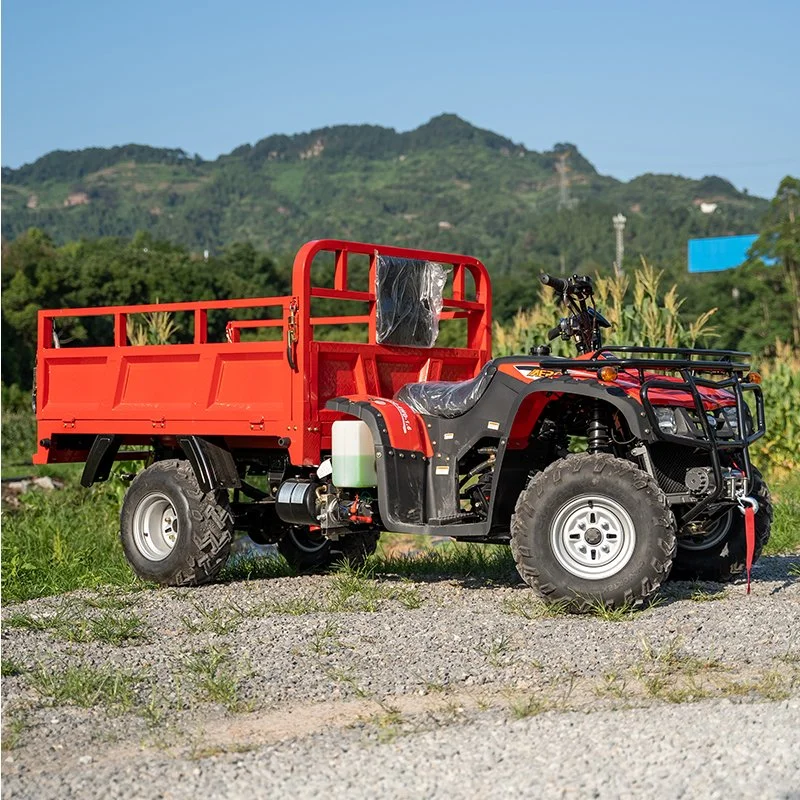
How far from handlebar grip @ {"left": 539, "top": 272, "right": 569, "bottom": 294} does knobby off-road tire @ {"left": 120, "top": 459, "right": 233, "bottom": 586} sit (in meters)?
2.77

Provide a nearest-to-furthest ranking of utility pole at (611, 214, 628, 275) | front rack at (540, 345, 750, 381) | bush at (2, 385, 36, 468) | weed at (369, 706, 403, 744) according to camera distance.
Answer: weed at (369, 706, 403, 744) < front rack at (540, 345, 750, 381) < utility pole at (611, 214, 628, 275) < bush at (2, 385, 36, 468)

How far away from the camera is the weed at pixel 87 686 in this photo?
5.73 m

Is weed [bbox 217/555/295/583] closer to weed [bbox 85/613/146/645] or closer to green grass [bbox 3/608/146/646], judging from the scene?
green grass [bbox 3/608/146/646]

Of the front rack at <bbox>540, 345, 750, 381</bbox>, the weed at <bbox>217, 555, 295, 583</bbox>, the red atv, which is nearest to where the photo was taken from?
the front rack at <bbox>540, 345, 750, 381</bbox>

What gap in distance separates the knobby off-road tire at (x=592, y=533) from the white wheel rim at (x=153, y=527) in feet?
9.86

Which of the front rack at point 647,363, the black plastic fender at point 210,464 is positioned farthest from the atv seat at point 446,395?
the black plastic fender at point 210,464

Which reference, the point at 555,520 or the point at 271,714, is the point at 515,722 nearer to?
the point at 271,714

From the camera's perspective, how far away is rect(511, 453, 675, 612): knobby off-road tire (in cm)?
739

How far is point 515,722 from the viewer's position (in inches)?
204

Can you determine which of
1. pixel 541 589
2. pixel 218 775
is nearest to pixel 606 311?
pixel 541 589

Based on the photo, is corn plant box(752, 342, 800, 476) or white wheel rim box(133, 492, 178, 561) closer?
white wheel rim box(133, 492, 178, 561)

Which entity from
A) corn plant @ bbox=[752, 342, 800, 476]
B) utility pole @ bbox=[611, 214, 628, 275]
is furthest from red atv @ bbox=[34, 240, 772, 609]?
corn plant @ bbox=[752, 342, 800, 476]

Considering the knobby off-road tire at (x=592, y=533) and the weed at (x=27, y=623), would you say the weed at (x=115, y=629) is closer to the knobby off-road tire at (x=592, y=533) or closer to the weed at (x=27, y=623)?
the weed at (x=27, y=623)

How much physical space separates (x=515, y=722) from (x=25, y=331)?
5625 centimetres
